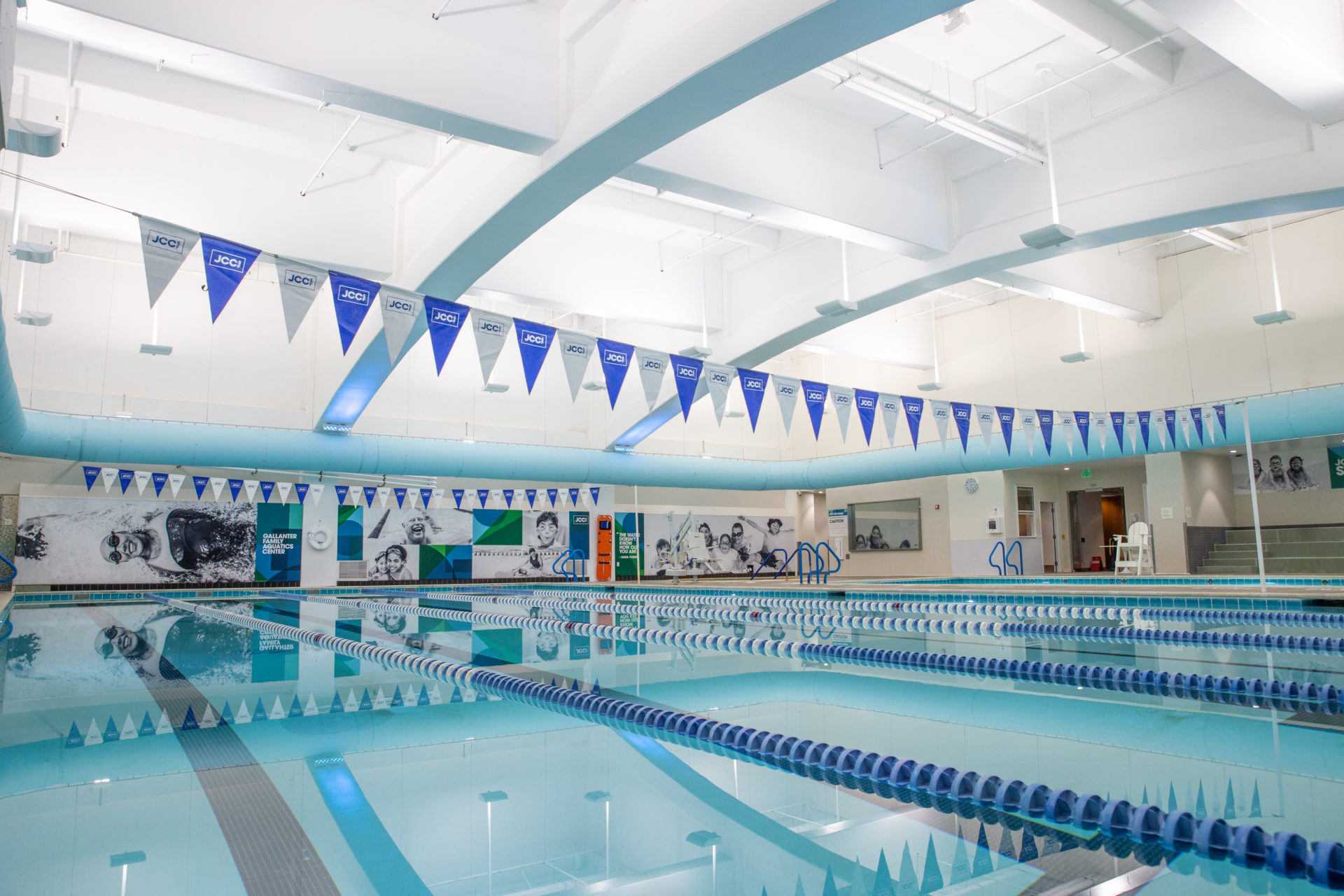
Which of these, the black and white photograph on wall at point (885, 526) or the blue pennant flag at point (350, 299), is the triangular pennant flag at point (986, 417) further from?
the blue pennant flag at point (350, 299)

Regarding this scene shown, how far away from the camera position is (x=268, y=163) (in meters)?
10.5

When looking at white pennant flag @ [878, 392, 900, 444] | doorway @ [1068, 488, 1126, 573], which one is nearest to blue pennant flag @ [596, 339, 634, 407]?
white pennant flag @ [878, 392, 900, 444]

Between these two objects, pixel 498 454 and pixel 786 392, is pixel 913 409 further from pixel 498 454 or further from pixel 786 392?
pixel 498 454

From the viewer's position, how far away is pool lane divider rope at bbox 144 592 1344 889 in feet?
7.04

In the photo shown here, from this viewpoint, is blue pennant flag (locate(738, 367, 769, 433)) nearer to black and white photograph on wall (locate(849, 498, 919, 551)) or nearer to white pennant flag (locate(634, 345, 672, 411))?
white pennant flag (locate(634, 345, 672, 411))

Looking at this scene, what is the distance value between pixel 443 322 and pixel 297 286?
4.50 feet

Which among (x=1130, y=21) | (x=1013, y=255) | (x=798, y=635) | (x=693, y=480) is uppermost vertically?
(x=1130, y=21)

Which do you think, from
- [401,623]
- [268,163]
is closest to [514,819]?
[401,623]

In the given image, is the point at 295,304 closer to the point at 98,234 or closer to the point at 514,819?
the point at 514,819

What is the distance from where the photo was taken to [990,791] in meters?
2.78

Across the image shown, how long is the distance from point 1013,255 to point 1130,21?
2644 mm

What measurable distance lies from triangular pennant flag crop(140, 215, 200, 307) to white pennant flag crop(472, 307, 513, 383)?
2.38 metres

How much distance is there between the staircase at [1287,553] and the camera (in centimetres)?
1452

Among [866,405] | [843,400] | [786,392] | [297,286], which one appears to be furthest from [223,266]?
[866,405]
